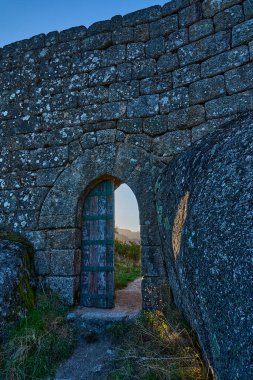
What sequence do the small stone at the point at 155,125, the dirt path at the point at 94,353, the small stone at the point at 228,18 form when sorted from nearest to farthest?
1. the dirt path at the point at 94,353
2. the small stone at the point at 228,18
3. the small stone at the point at 155,125

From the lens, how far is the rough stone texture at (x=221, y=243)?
72.4 inches

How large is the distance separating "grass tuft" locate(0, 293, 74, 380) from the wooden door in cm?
53

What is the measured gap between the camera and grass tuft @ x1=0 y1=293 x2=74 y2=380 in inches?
128

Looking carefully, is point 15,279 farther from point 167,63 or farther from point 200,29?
point 200,29

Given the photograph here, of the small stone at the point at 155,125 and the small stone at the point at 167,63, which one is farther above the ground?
the small stone at the point at 167,63

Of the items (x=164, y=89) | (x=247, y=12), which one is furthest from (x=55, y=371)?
(x=247, y=12)

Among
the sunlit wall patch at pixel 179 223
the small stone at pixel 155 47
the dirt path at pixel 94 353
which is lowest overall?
the dirt path at pixel 94 353

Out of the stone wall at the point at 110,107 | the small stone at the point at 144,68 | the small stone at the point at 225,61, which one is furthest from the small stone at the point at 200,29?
the small stone at the point at 144,68

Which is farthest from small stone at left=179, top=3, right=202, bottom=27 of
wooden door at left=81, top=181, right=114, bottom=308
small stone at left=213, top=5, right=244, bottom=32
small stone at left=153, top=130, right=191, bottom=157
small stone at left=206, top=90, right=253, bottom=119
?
wooden door at left=81, top=181, right=114, bottom=308

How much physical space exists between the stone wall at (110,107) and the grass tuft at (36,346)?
1.87 feet

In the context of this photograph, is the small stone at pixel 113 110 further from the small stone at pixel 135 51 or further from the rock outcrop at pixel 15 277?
the rock outcrop at pixel 15 277

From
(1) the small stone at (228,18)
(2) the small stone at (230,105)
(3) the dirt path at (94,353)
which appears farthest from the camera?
(1) the small stone at (228,18)

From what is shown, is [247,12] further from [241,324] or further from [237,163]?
[241,324]

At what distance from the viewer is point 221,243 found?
204 centimetres
